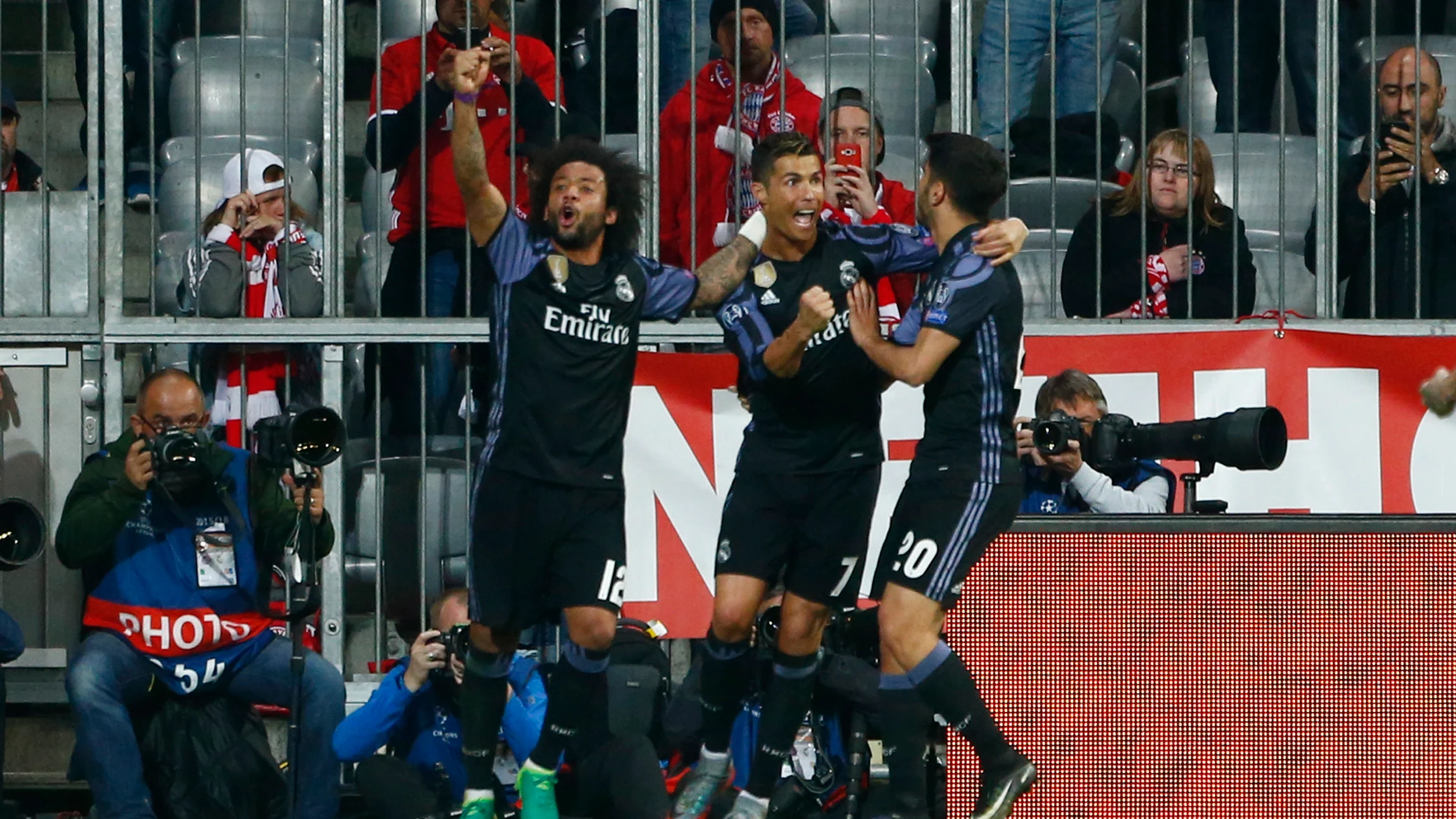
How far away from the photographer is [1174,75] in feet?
38.1

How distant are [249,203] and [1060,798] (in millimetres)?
4122

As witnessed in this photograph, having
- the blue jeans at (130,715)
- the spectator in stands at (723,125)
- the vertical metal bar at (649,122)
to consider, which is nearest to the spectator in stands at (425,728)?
the blue jeans at (130,715)

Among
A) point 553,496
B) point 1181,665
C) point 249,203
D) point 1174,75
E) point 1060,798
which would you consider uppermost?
point 1174,75

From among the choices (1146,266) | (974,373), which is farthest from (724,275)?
(1146,266)

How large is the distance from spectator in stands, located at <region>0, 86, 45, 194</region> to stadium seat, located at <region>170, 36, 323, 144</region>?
717 millimetres

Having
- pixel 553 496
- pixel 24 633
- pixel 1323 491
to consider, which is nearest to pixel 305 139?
pixel 24 633

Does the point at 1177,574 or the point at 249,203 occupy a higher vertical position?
the point at 249,203

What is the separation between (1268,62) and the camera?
10.1 meters

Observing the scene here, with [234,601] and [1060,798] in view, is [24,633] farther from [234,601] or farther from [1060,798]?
[1060,798]

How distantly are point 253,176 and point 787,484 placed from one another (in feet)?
9.31

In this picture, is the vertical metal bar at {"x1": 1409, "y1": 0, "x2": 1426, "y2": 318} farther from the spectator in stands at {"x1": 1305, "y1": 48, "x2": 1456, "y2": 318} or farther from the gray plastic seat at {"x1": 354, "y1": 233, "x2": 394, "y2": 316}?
the gray plastic seat at {"x1": 354, "y1": 233, "x2": 394, "y2": 316}

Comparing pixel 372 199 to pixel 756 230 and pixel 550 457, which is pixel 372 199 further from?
pixel 550 457

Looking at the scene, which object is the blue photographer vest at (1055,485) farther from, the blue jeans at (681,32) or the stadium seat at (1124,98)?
Answer: the stadium seat at (1124,98)

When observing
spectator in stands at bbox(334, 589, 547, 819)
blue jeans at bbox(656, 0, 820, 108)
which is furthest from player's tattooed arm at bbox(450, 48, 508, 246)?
blue jeans at bbox(656, 0, 820, 108)
